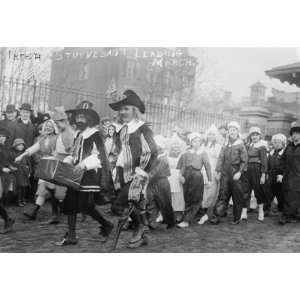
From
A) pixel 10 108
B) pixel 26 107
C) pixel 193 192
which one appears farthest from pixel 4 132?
pixel 193 192

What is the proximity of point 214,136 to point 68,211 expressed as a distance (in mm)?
2016

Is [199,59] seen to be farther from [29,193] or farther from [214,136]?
[29,193]

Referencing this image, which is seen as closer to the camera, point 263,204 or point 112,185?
point 112,185

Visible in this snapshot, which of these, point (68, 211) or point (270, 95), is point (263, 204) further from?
point (68, 211)

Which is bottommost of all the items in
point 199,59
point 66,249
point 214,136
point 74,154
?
point 66,249

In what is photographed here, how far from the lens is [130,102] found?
4863mm

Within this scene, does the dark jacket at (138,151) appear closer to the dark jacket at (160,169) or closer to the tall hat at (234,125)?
the dark jacket at (160,169)

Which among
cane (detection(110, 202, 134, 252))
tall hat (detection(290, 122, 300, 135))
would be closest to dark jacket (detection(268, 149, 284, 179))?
tall hat (detection(290, 122, 300, 135))

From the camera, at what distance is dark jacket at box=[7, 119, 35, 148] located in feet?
17.1

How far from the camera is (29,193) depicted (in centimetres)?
522

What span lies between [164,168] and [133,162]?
540 millimetres

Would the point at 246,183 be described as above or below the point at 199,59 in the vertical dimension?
below

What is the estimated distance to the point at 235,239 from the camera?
496 centimetres

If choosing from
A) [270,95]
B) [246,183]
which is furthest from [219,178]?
[270,95]
